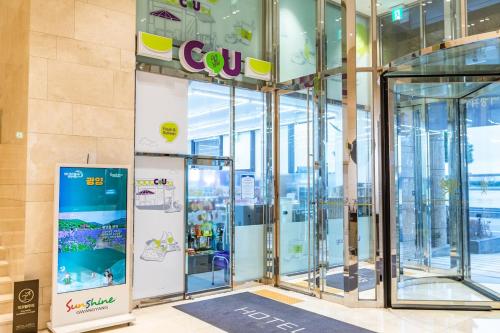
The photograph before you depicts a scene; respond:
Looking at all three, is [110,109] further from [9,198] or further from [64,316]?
[64,316]

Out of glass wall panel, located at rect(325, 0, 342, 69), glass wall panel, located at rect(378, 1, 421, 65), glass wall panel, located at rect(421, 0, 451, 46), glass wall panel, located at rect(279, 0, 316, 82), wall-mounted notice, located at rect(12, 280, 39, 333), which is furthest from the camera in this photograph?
glass wall panel, located at rect(279, 0, 316, 82)

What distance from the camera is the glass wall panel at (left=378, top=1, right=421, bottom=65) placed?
5.27 metres

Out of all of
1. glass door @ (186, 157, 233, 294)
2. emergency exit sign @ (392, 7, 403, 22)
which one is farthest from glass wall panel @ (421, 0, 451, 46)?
glass door @ (186, 157, 233, 294)

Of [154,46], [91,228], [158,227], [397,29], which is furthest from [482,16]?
[91,228]

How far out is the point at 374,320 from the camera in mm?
4844

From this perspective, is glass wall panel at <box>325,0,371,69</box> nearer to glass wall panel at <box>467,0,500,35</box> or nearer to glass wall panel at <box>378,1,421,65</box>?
glass wall panel at <box>378,1,421,65</box>

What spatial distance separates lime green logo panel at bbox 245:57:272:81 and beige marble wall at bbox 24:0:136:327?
73.1 inches

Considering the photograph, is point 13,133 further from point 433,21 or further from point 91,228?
point 433,21

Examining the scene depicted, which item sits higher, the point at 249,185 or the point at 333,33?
the point at 333,33

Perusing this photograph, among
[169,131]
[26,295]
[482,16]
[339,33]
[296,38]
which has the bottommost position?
[26,295]

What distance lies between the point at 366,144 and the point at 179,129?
2.55m

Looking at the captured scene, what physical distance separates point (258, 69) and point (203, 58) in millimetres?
1002

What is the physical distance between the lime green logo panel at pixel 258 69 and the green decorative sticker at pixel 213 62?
0.47 m

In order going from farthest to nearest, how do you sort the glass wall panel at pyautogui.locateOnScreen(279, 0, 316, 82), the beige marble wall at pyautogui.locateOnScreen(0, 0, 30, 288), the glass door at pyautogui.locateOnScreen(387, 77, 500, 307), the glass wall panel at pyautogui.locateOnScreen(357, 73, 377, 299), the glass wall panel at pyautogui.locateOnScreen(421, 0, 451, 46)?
1. the glass wall panel at pyautogui.locateOnScreen(279, 0, 316, 82)
2. the glass door at pyautogui.locateOnScreen(387, 77, 500, 307)
3. the glass wall panel at pyautogui.locateOnScreen(357, 73, 377, 299)
4. the glass wall panel at pyautogui.locateOnScreen(421, 0, 451, 46)
5. the beige marble wall at pyautogui.locateOnScreen(0, 0, 30, 288)
